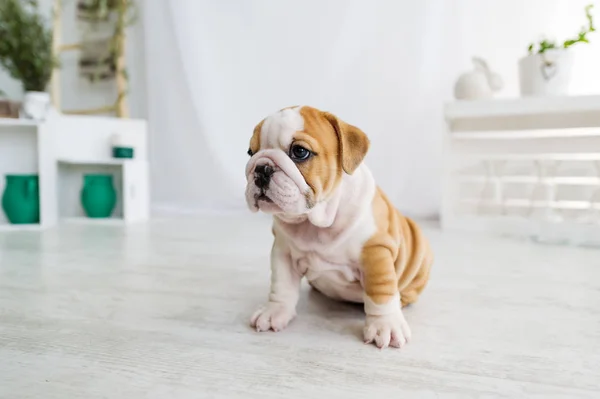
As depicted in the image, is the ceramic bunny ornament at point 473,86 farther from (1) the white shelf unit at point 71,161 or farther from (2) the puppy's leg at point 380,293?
(1) the white shelf unit at point 71,161

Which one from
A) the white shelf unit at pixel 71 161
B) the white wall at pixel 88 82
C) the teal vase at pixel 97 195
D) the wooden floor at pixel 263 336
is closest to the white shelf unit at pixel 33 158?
the white shelf unit at pixel 71 161

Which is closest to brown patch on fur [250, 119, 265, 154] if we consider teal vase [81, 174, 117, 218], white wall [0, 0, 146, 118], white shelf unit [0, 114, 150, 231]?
white shelf unit [0, 114, 150, 231]

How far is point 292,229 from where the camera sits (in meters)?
0.73

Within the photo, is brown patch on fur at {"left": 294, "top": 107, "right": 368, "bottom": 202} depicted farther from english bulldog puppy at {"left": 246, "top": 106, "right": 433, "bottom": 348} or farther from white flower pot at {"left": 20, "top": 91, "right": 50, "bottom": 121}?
white flower pot at {"left": 20, "top": 91, "right": 50, "bottom": 121}

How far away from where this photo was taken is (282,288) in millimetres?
777

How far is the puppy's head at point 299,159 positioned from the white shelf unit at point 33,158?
1699 millimetres

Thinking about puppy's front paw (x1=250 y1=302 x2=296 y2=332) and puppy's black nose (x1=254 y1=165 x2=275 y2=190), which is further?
puppy's front paw (x1=250 y1=302 x2=296 y2=332)

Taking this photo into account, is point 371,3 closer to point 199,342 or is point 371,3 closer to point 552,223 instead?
point 552,223

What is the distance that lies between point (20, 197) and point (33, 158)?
22 cm

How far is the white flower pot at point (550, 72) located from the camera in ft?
5.38

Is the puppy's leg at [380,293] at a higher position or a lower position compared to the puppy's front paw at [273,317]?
higher

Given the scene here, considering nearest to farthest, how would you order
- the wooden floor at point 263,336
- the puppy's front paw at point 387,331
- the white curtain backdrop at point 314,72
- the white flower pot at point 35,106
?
the wooden floor at point 263,336 < the puppy's front paw at point 387,331 < the white flower pot at point 35,106 < the white curtain backdrop at point 314,72

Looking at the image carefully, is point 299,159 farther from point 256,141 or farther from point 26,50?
point 26,50

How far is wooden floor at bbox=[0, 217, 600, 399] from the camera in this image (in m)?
0.57
